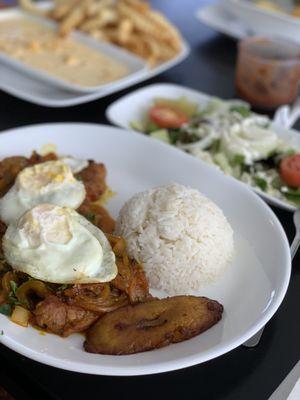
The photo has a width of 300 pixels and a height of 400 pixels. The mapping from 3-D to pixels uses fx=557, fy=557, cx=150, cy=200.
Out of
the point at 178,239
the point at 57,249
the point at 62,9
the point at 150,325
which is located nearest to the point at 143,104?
the point at 62,9

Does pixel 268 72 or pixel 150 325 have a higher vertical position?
pixel 268 72

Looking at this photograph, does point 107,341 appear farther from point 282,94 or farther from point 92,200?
point 282,94

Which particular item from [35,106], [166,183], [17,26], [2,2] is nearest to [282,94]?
[166,183]

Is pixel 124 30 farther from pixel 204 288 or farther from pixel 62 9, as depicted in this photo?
pixel 204 288

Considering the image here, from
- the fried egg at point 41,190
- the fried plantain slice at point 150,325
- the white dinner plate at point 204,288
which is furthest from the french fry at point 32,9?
the fried plantain slice at point 150,325

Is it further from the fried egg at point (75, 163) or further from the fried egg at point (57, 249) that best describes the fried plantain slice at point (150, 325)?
the fried egg at point (75, 163)

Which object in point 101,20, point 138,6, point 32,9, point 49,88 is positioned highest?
point 138,6
